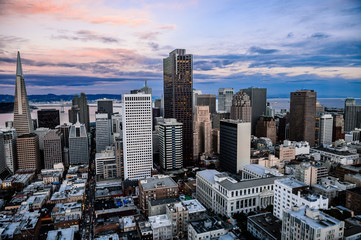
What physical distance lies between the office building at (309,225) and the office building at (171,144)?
70766mm

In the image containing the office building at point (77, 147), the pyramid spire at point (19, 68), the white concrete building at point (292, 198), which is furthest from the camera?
the office building at point (77, 147)

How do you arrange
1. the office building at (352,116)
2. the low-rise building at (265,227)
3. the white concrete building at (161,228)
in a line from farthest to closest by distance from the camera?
the office building at (352,116)
the white concrete building at (161,228)
the low-rise building at (265,227)

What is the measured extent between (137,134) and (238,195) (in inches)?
1790

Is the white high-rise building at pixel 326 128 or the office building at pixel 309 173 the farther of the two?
the white high-rise building at pixel 326 128

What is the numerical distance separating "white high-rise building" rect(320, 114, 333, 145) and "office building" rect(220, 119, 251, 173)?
3022 inches

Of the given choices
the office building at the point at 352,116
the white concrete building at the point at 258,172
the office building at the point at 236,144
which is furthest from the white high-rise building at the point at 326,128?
the white concrete building at the point at 258,172

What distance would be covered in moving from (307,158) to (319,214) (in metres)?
77.3

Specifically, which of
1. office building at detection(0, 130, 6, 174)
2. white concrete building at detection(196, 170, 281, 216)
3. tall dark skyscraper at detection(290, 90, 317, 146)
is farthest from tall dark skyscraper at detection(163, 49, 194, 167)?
office building at detection(0, 130, 6, 174)

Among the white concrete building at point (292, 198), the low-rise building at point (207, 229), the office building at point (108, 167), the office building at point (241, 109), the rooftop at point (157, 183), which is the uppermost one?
the office building at point (241, 109)

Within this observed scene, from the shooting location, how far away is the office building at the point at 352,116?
18436cm

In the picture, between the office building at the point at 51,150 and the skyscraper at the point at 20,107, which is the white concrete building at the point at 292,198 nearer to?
the office building at the point at 51,150

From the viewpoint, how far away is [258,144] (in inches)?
5704

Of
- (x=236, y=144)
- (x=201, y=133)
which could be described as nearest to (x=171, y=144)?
(x=236, y=144)

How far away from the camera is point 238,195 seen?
68938mm
